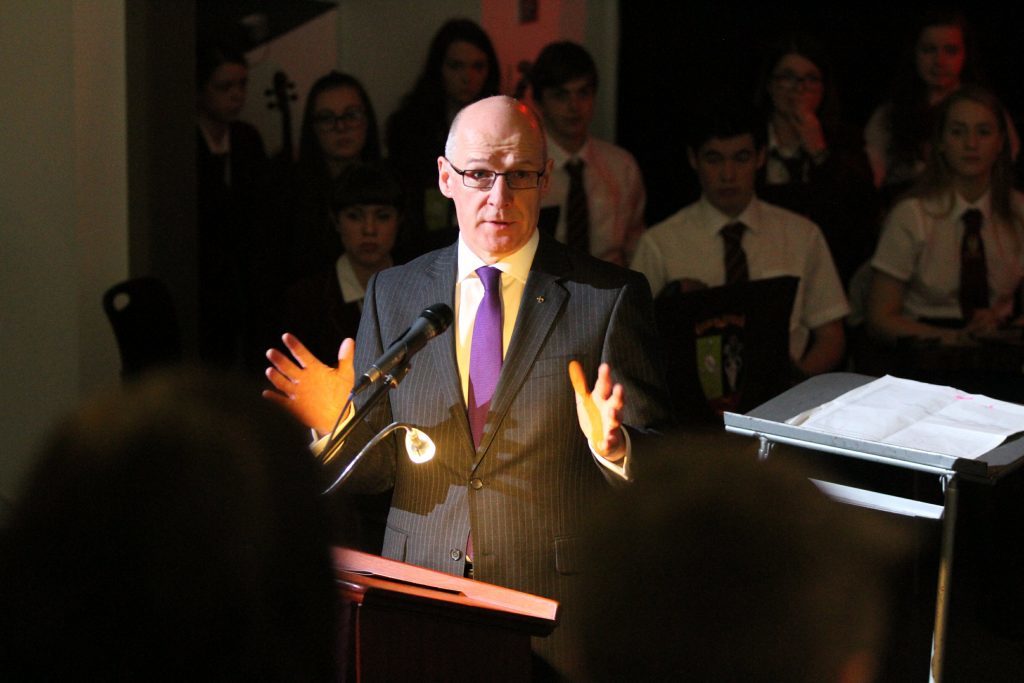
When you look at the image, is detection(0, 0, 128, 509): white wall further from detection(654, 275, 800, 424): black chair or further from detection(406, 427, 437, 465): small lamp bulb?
detection(406, 427, 437, 465): small lamp bulb

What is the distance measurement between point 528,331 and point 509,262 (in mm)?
140

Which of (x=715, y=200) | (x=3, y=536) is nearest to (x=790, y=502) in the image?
(x=3, y=536)

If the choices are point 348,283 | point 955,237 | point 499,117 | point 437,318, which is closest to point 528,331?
point 437,318

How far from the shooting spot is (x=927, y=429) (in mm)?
2281

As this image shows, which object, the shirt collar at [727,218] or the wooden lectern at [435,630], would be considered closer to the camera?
the wooden lectern at [435,630]

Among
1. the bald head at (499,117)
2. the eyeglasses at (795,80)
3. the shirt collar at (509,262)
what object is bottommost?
the shirt collar at (509,262)

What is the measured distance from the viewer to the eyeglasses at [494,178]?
2.11 m

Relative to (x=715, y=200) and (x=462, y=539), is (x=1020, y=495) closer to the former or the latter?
(x=715, y=200)

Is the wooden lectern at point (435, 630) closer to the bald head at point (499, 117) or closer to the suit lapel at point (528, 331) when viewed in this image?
→ the suit lapel at point (528, 331)

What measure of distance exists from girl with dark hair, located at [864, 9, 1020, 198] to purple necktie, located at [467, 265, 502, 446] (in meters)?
3.20

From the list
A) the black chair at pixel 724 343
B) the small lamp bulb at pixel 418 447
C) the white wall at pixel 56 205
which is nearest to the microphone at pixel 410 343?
the small lamp bulb at pixel 418 447

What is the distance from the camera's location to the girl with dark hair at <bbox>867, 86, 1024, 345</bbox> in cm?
434

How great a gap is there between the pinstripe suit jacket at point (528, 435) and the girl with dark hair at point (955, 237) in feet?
8.04

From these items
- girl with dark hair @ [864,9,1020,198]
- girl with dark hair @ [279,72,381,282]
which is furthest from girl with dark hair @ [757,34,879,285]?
girl with dark hair @ [279,72,381,282]
